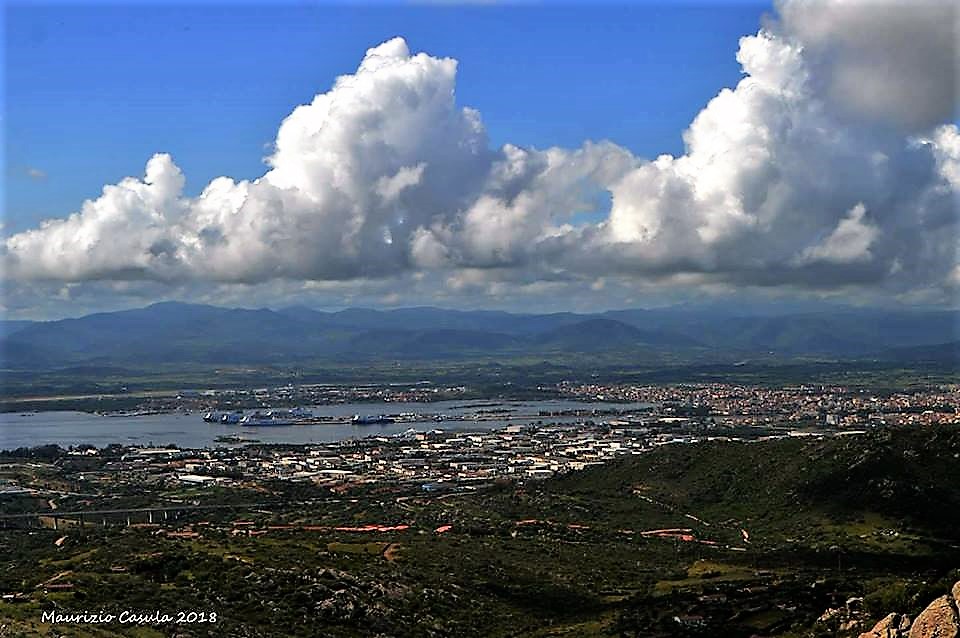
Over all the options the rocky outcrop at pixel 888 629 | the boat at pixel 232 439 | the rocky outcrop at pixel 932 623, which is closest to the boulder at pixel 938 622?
the rocky outcrop at pixel 932 623

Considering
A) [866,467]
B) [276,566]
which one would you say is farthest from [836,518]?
[276,566]

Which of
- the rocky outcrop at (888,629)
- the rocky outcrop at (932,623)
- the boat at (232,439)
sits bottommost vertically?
the boat at (232,439)

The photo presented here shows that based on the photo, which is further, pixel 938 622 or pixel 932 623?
pixel 932 623

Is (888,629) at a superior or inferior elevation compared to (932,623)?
inferior

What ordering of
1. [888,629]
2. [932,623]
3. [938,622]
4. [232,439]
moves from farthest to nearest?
[232,439]
[888,629]
[932,623]
[938,622]

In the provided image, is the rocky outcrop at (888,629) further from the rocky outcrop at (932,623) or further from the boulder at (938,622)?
the boulder at (938,622)

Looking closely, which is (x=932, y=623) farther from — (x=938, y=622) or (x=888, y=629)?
(x=888, y=629)

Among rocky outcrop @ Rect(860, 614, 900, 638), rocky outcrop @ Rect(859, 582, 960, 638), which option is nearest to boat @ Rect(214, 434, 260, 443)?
rocky outcrop @ Rect(860, 614, 900, 638)

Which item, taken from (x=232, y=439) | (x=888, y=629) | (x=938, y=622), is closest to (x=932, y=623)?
(x=938, y=622)

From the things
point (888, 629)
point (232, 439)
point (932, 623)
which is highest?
point (932, 623)
